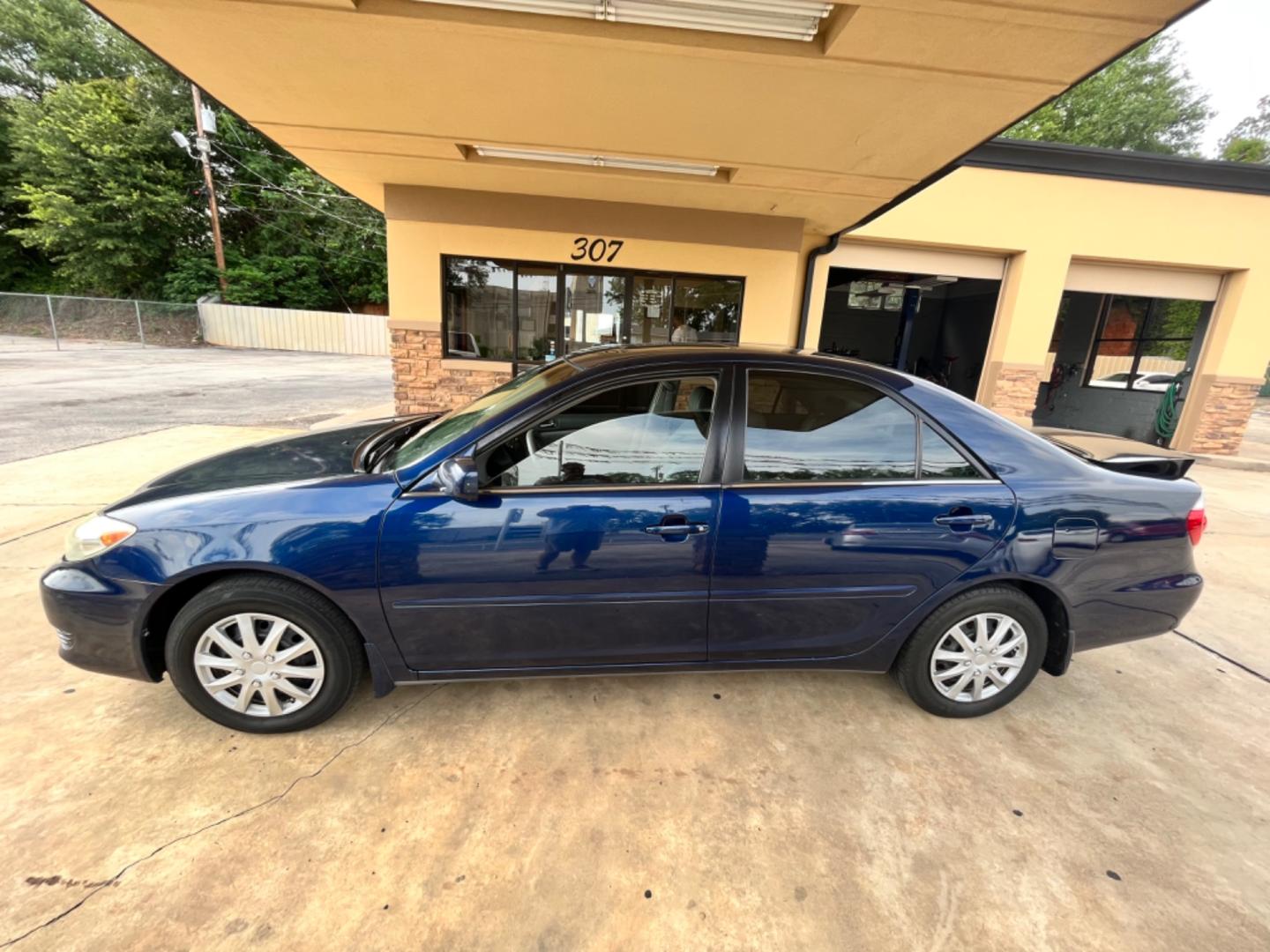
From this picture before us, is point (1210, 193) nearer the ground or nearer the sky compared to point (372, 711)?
nearer the sky

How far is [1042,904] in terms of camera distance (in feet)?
5.82

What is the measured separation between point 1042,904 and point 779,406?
1859mm

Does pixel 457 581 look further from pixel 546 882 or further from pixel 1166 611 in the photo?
pixel 1166 611

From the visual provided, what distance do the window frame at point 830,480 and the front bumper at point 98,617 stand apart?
2.22 m

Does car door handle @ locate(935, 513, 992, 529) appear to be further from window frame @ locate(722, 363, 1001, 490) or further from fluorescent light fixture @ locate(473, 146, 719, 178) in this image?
fluorescent light fixture @ locate(473, 146, 719, 178)

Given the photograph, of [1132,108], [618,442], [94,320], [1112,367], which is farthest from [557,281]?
[1132,108]

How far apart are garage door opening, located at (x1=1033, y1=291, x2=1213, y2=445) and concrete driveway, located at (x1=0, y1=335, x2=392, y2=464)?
49.3 ft

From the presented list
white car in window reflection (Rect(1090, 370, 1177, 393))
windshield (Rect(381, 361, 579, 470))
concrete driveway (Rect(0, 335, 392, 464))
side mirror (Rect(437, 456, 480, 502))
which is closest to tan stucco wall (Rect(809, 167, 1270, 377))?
white car in window reflection (Rect(1090, 370, 1177, 393))

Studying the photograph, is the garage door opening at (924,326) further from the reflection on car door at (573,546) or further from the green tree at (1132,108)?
the green tree at (1132,108)

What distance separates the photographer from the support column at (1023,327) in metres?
8.64

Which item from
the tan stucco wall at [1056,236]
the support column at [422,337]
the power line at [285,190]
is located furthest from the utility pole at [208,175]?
the tan stucco wall at [1056,236]

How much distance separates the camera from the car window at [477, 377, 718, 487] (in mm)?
2236

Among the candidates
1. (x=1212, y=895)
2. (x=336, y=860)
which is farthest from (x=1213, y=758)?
(x=336, y=860)

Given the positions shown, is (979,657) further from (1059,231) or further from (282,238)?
(282,238)
